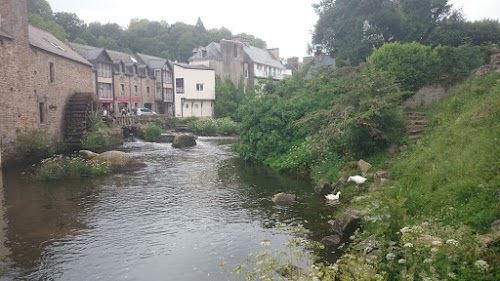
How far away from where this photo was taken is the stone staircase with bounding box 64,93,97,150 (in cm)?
2889

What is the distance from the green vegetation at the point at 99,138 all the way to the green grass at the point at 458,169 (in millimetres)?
21702

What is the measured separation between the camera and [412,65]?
18.7 metres

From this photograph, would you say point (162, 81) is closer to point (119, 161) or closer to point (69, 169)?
point (119, 161)

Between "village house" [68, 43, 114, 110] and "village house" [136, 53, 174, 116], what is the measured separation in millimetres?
8552

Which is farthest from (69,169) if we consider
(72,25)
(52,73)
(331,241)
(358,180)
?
(72,25)

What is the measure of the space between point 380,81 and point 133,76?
41863 mm

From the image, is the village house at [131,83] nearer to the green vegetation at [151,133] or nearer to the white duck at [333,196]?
the green vegetation at [151,133]

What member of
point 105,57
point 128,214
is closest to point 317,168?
point 128,214

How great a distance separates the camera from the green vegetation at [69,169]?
18.3 m

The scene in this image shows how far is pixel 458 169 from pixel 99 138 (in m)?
24.6

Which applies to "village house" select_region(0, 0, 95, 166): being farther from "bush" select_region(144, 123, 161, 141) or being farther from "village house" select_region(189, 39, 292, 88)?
"village house" select_region(189, 39, 292, 88)

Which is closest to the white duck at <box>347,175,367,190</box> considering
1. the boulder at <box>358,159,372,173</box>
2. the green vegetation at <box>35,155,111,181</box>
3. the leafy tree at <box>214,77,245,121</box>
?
the boulder at <box>358,159,372,173</box>

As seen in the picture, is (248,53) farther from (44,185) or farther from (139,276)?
(139,276)

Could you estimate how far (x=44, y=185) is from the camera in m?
17.2
